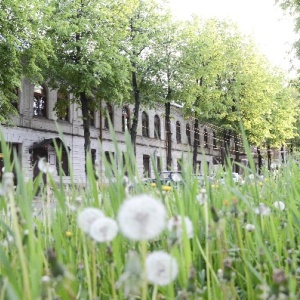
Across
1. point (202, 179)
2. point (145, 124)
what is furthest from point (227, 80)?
point (202, 179)

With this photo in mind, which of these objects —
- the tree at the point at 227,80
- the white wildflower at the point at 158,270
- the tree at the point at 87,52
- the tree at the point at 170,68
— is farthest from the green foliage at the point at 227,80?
the white wildflower at the point at 158,270

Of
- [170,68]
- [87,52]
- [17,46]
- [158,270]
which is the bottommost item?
[158,270]

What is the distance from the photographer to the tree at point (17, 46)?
17297 mm

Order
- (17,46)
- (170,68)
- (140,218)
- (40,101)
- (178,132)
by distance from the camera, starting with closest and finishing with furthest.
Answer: (140,218) → (17,46) → (40,101) → (170,68) → (178,132)

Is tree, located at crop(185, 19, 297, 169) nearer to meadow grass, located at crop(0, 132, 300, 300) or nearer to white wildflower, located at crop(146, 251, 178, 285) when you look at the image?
meadow grass, located at crop(0, 132, 300, 300)

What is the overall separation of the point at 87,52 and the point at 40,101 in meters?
7.06

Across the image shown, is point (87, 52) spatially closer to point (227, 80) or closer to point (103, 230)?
point (227, 80)

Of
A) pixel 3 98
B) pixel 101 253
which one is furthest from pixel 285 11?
pixel 101 253

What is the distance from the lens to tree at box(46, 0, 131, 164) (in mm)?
22016

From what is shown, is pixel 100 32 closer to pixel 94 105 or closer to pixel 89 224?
pixel 94 105

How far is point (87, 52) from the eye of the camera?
2292 cm

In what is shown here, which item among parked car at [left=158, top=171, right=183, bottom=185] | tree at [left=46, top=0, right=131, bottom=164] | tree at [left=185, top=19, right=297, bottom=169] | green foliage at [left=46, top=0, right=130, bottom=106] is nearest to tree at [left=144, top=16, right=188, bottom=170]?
tree at [left=185, top=19, right=297, bottom=169]

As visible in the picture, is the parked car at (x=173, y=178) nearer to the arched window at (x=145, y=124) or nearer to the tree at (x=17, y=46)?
the tree at (x=17, y=46)

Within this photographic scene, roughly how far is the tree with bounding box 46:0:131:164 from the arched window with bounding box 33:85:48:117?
3957mm
